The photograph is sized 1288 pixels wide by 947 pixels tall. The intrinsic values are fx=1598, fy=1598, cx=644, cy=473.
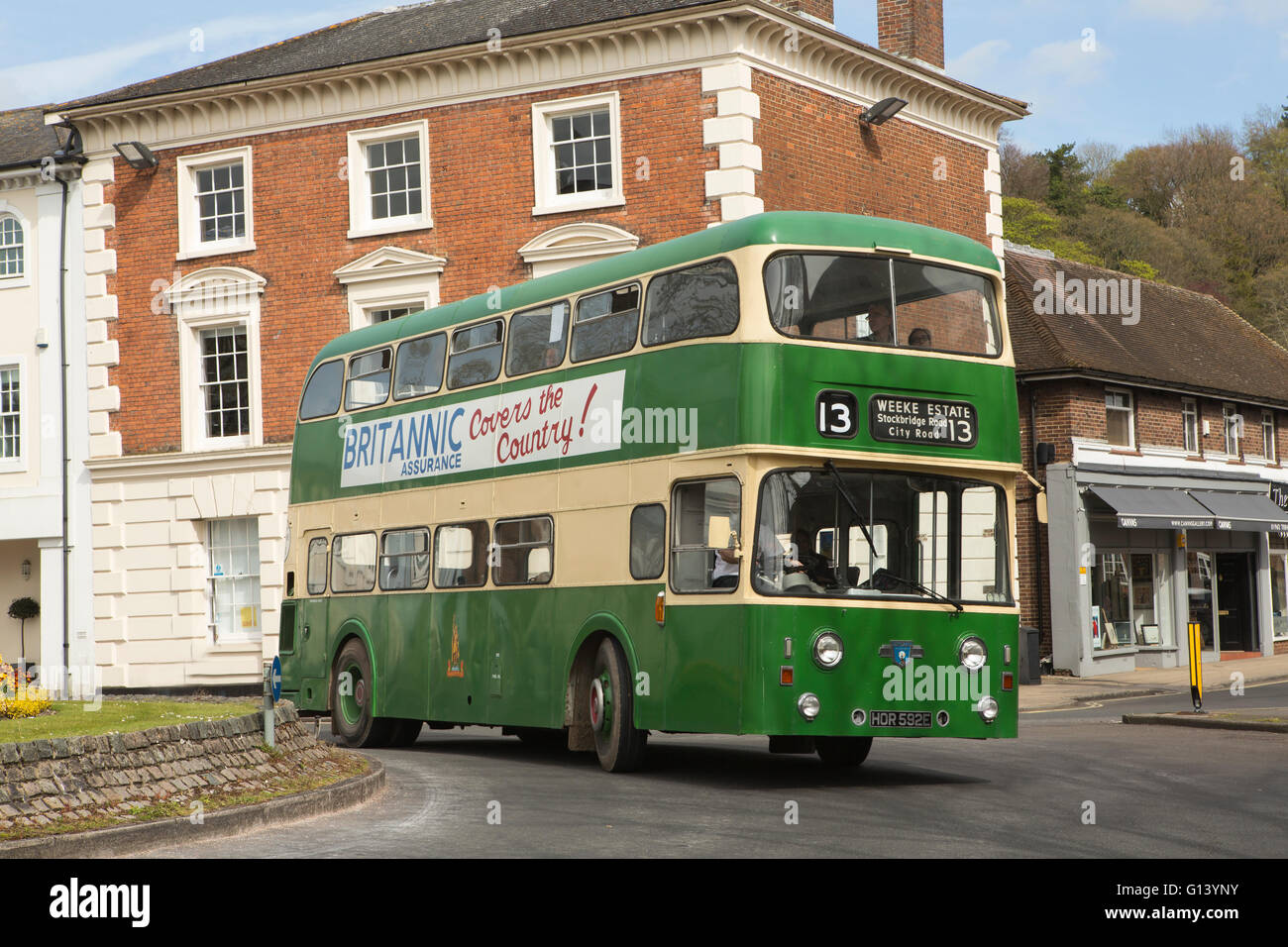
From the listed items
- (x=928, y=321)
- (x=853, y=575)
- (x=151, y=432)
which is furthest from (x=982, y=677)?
(x=151, y=432)

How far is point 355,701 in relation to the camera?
1831 cm

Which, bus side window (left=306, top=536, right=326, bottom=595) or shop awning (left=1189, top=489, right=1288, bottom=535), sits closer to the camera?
bus side window (left=306, top=536, right=326, bottom=595)

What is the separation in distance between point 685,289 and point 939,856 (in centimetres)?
572

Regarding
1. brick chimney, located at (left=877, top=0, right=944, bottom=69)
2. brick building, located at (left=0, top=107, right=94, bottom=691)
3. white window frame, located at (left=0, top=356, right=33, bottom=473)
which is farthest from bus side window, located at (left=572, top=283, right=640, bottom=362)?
white window frame, located at (left=0, top=356, right=33, bottom=473)

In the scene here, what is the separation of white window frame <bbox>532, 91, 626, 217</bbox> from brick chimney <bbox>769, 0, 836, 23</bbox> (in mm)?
3123

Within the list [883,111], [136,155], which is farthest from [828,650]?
[136,155]

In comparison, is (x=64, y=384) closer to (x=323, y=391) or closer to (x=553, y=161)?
(x=553, y=161)

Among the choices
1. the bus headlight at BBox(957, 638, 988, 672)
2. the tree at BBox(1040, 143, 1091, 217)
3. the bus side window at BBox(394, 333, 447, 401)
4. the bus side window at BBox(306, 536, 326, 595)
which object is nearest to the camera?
the bus headlight at BBox(957, 638, 988, 672)

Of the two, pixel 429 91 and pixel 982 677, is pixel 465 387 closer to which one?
pixel 982 677

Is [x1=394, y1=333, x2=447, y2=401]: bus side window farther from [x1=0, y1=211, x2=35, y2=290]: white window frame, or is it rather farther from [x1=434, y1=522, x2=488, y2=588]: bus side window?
[x1=0, y1=211, x2=35, y2=290]: white window frame

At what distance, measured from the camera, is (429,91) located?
87.5 feet

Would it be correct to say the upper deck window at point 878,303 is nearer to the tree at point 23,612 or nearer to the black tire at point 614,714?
the black tire at point 614,714

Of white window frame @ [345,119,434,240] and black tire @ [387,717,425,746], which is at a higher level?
white window frame @ [345,119,434,240]

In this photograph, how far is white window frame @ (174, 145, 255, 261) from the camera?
28.2 m
